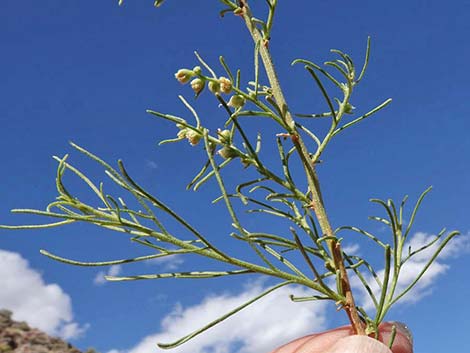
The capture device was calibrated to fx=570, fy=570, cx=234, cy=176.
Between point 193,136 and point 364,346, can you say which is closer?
point 364,346

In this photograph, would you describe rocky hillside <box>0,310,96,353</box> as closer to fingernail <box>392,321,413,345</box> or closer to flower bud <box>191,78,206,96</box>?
fingernail <box>392,321,413,345</box>

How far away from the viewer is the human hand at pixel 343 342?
232 cm

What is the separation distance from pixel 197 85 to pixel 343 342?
125 centimetres

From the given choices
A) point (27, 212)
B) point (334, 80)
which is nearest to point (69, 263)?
point (27, 212)

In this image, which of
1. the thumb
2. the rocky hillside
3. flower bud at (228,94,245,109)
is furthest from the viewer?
the rocky hillside

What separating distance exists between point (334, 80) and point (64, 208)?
1.41 m

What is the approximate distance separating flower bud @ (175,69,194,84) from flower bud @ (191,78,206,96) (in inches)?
1.2

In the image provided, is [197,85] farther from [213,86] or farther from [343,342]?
[343,342]

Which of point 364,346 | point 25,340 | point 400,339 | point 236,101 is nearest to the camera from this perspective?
point 364,346

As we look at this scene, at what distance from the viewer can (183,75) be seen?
2410 mm

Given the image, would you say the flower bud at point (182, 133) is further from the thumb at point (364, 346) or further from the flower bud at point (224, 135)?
the thumb at point (364, 346)

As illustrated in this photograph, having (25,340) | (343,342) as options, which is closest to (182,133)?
(343,342)

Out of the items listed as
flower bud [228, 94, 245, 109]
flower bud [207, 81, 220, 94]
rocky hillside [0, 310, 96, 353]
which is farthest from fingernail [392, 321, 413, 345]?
rocky hillside [0, 310, 96, 353]

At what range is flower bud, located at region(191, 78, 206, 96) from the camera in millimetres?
2408
